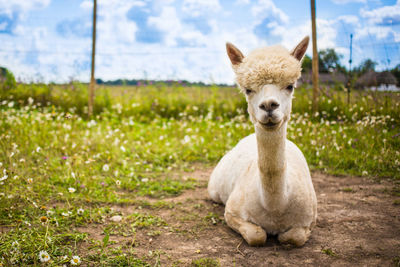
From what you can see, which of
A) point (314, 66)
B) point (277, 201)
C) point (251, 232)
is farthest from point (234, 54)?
point (314, 66)

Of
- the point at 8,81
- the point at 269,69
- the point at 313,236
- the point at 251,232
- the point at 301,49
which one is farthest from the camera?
the point at 8,81

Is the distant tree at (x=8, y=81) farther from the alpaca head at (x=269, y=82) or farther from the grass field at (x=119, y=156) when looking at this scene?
the alpaca head at (x=269, y=82)

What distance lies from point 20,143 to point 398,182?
18.5 ft

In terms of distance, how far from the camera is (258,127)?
2461mm

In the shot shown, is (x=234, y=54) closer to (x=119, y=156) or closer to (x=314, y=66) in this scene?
(x=119, y=156)

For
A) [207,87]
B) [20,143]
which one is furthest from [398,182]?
[207,87]

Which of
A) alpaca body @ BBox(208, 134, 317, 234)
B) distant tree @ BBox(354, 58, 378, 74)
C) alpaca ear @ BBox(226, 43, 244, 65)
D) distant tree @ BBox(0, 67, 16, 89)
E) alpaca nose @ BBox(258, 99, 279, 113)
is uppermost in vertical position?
distant tree @ BBox(354, 58, 378, 74)

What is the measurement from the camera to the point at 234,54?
8.45 ft

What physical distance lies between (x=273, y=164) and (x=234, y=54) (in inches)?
36.6

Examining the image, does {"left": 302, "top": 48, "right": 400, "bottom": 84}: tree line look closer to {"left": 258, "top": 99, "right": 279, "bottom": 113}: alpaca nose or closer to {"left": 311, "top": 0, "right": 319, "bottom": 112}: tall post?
{"left": 311, "top": 0, "right": 319, "bottom": 112}: tall post

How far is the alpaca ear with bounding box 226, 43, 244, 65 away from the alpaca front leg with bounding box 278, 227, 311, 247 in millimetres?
1486

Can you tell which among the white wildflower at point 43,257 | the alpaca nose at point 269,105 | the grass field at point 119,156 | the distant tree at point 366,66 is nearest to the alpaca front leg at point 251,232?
the grass field at point 119,156

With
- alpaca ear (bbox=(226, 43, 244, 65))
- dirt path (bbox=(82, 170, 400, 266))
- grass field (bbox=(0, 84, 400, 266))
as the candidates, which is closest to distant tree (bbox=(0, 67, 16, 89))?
grass field (bbox=(0, 84, 400, 266))

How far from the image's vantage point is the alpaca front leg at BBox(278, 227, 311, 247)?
270cm
